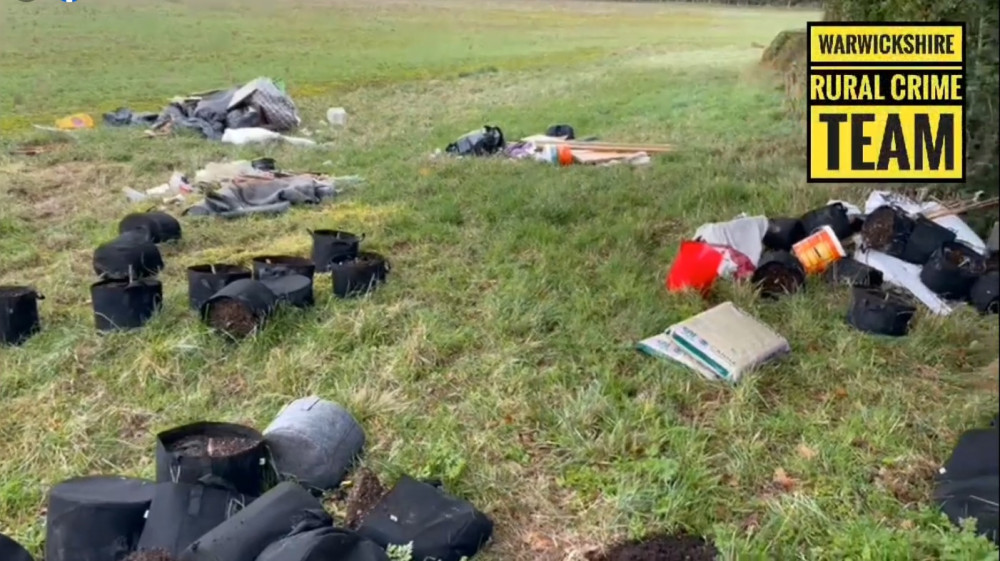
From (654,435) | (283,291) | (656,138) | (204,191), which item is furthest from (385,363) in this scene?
(656,138)

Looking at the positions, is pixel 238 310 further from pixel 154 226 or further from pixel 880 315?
pixel 880 315

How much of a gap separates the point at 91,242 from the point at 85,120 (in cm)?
463

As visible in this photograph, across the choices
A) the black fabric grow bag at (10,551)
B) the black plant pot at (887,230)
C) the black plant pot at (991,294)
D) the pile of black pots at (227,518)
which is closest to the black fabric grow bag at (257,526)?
the pile of black pots at (227,518)

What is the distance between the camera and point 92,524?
2094 millimetres

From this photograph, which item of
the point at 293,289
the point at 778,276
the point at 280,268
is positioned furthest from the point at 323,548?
the point at 778,276

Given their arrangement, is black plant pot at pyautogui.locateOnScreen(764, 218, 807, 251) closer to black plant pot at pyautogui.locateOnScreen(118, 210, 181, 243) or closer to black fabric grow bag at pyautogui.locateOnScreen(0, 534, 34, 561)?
black plant pot at pyautogui.locateOnScreen(118, 210, 181, 243)

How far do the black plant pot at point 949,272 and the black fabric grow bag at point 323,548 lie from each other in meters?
2.33

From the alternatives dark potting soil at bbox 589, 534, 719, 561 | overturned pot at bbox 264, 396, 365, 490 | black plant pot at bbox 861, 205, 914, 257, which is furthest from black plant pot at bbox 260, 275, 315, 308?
black plant pot at bbox 861, 205, 914, 257

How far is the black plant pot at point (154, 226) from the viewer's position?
4645 mm

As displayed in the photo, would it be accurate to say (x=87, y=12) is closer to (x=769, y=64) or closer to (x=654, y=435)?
(x=769, y=64)

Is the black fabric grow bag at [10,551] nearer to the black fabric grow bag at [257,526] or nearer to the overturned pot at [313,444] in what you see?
the black fabric grow bag at [257,526]

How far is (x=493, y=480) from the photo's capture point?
8.14 feet

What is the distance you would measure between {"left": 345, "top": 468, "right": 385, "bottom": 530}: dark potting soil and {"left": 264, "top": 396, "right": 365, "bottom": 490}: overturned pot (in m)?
0.11

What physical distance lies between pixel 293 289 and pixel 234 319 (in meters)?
0.31
